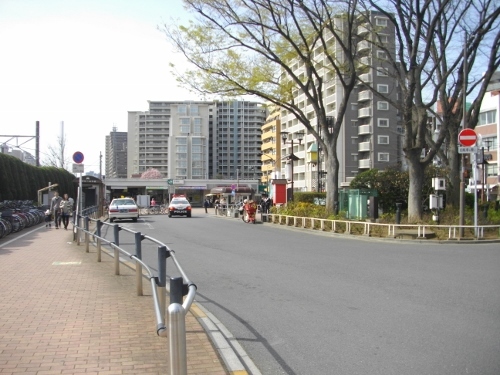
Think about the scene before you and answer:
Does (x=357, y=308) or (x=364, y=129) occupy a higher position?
(x=364, y=129)

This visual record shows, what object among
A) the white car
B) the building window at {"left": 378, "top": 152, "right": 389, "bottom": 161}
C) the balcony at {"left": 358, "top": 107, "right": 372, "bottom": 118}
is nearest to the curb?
the white car

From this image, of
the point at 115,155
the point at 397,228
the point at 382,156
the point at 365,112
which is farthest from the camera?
the point at 115,155

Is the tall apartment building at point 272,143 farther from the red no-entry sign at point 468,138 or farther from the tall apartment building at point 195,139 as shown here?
the red no-entry sign at point 468,138

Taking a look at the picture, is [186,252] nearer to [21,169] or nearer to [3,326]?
[3,326]

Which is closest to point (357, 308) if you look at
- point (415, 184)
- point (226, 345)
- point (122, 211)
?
point (226, 345)

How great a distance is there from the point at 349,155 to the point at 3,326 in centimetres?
6822

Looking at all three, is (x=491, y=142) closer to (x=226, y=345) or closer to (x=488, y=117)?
(x=488, y=117)

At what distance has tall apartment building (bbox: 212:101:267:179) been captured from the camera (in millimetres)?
149125

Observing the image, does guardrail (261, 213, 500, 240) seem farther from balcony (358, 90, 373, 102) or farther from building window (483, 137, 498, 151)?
balcony (358, 90, 373, 102)

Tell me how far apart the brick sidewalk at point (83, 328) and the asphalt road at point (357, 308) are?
3.00ft

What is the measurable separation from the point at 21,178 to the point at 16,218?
1715cm

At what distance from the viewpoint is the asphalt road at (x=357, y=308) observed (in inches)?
201

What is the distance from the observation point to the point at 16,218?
21.4m

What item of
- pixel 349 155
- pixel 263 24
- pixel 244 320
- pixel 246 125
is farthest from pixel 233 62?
pixel 246 125
